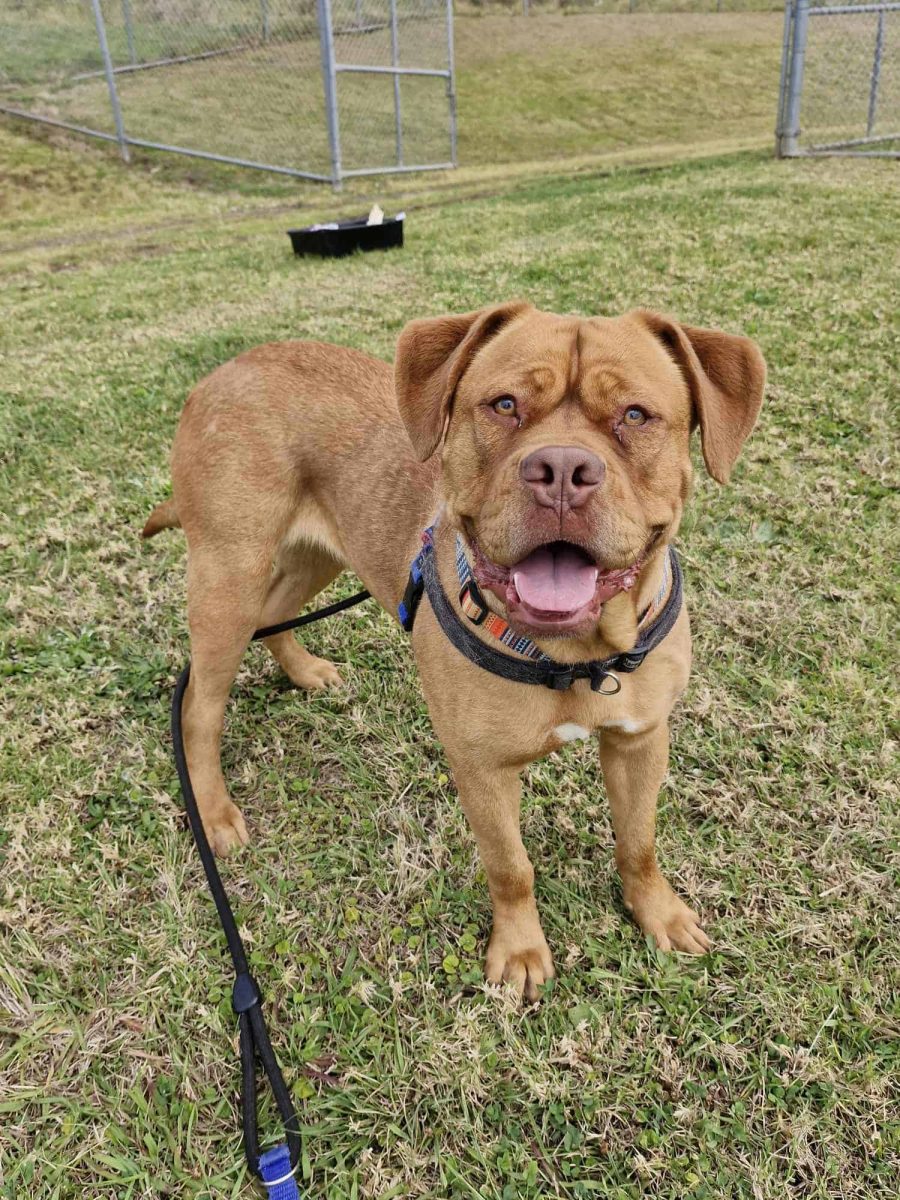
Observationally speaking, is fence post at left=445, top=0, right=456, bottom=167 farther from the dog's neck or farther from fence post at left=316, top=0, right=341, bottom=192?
the dog's neck

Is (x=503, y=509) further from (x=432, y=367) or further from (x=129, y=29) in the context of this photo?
(x=129, y=29)

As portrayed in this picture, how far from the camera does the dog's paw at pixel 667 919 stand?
2443mm

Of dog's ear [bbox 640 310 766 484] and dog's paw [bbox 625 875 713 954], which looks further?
dog's paw [bbox 625 875 713 954]

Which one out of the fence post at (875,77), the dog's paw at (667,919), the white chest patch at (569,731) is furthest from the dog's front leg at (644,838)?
the fence post at (875,77)

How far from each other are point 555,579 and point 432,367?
29.9 inches

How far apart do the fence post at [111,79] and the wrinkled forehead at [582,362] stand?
1635cm

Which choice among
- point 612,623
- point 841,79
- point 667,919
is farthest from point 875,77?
point 667,919

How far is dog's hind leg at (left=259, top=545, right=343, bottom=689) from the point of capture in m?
3.31

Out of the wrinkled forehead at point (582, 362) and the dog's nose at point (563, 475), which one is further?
the wrinkled forehead at point (582, 362)

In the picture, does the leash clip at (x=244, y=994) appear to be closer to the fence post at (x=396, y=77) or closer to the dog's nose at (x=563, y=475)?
the dog's nose at (x=563, y=475)

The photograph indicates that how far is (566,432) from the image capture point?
6.34 ft

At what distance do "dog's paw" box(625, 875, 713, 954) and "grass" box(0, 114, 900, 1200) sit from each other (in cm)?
6

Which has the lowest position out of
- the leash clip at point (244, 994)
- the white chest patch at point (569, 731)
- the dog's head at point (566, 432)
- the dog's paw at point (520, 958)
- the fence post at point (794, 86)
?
the dog's paw at point (520, 958)

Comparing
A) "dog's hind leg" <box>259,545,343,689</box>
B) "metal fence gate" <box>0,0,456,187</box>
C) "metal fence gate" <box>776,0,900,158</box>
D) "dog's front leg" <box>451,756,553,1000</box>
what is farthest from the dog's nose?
"metal fence gate" <box>0,0,456,187</box>
